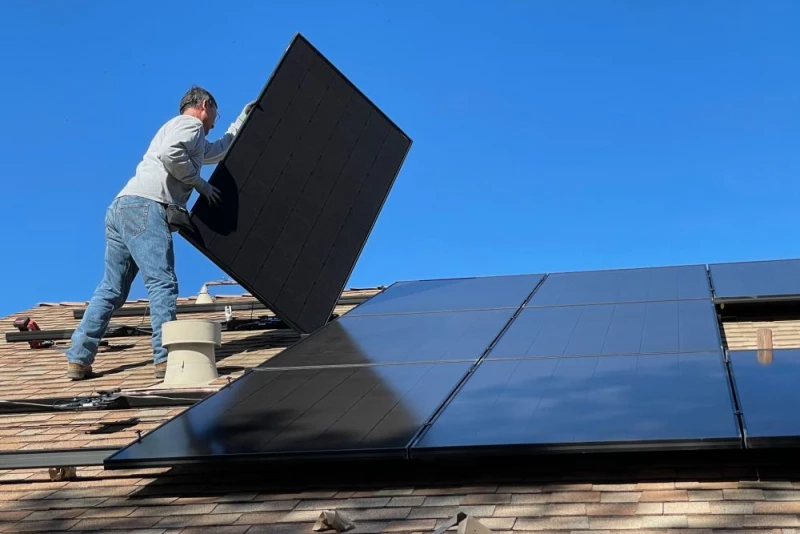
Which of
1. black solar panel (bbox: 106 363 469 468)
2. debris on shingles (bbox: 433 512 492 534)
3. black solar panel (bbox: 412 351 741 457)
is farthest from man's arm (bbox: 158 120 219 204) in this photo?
debris on shingles (bbox: 433 512 492 534)

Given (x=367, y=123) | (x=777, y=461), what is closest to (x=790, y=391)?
(x=777, y=461)

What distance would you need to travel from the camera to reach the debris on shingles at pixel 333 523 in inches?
153

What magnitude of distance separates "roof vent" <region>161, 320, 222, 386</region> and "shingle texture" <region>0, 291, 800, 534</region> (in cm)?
100

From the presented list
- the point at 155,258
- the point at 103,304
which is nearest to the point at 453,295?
the point at 155,258

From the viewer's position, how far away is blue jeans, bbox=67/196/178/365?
718 cm

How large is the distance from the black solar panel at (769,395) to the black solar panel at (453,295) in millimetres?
2414

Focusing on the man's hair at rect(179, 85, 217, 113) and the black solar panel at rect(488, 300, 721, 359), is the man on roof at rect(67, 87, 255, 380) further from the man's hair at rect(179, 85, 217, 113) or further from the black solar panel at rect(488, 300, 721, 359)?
the black solar panel at rect(488, 300, 721, 359)

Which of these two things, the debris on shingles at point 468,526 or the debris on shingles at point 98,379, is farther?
the debris on shingles at point 98,379

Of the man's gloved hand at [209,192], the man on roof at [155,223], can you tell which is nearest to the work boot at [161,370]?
the man on roof at [155,223]

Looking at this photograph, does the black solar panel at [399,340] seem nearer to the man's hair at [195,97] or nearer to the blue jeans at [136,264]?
the blue jeans at [136,264]

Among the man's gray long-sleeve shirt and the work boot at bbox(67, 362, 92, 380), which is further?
the work boot at bbox(67, 362, 92, 380)

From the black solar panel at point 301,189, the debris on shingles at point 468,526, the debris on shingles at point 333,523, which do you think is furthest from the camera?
the black solar panel at point 301,189

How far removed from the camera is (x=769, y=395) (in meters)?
4.30

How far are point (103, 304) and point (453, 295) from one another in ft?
8.75
